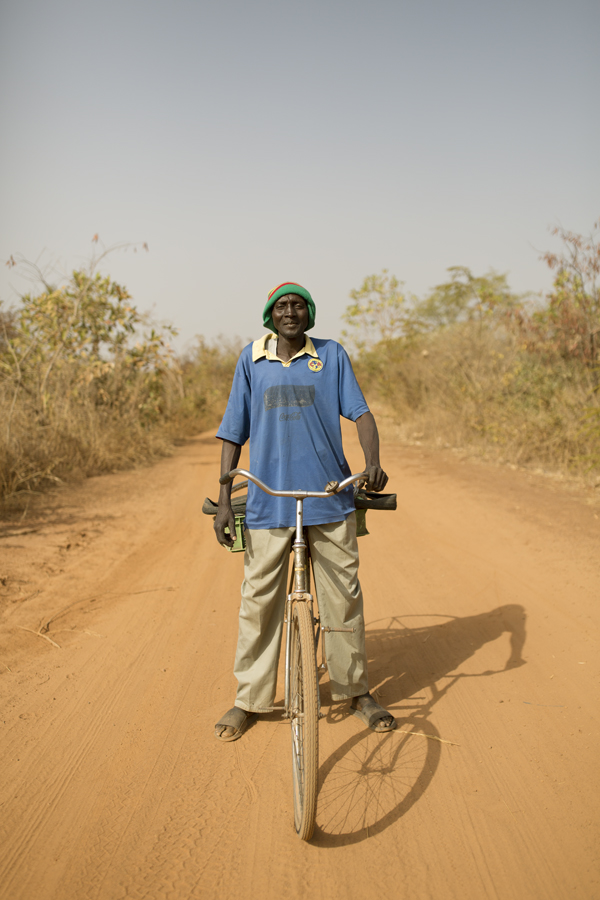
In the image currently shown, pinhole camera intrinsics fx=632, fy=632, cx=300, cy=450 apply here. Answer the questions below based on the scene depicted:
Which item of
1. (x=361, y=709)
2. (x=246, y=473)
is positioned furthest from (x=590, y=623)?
(x=246, y=473)

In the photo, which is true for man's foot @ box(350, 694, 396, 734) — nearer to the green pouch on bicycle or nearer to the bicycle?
the bicycle

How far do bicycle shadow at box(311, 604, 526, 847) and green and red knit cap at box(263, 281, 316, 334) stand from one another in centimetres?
187

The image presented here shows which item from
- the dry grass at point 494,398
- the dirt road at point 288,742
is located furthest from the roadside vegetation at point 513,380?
the dirt road at point 288,742

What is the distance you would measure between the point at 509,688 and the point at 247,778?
4.83ft

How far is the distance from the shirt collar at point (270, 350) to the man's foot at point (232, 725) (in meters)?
1.61

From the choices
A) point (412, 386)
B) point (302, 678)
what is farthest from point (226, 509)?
point (412, 386)

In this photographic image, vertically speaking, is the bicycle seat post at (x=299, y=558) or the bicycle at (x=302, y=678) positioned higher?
the bicycle seat post at (x=299, y=558)

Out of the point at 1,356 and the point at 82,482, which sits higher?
the point at 1,356

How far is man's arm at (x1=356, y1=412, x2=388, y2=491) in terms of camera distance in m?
2.48

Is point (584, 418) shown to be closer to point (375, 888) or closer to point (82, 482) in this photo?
point (82, 482)

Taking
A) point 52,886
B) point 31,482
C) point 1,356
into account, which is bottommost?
point 52,886

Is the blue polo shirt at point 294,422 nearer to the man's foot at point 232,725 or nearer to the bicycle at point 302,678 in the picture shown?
the bicycle at point 302,678

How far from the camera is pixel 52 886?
2023mm

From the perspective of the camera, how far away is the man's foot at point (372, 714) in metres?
2.86
